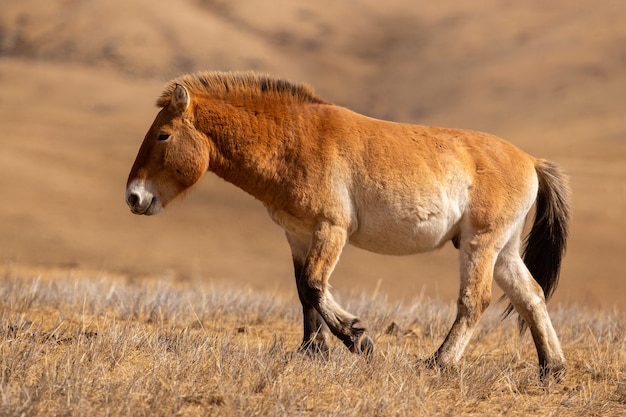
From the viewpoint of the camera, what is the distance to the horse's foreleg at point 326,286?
5.87 m

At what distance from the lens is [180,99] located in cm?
618

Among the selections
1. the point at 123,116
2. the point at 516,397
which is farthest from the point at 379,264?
the point at 123,116

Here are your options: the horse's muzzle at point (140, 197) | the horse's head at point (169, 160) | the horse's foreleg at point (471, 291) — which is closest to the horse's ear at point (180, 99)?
the horse's head at point (169, 160)

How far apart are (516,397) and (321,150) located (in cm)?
223

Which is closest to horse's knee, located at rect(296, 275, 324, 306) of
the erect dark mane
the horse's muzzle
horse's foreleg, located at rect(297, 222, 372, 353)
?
horse's foreleg, located at rect(297, 222, 372, 353)

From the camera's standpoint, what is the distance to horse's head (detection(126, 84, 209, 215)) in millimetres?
6195

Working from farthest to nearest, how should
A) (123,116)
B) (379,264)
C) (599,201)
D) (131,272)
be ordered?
(123,116) < (599,201) < (379,264) < (131,272)

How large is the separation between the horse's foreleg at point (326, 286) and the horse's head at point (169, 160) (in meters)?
1.06

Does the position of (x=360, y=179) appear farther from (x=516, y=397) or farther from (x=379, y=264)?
(x=379, y=264)

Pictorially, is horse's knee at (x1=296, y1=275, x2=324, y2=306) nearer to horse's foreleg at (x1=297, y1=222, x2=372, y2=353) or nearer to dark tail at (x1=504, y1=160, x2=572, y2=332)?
horse's foreleg at (x1=297, y1=222, x2=372, y2=353)

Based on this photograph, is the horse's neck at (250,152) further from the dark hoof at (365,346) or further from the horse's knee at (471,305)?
the horse's knee at (471,305)

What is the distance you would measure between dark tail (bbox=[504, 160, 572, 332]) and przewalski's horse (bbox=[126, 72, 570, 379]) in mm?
491

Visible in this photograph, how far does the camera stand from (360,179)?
617cm

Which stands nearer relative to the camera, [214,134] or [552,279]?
[214,134]
